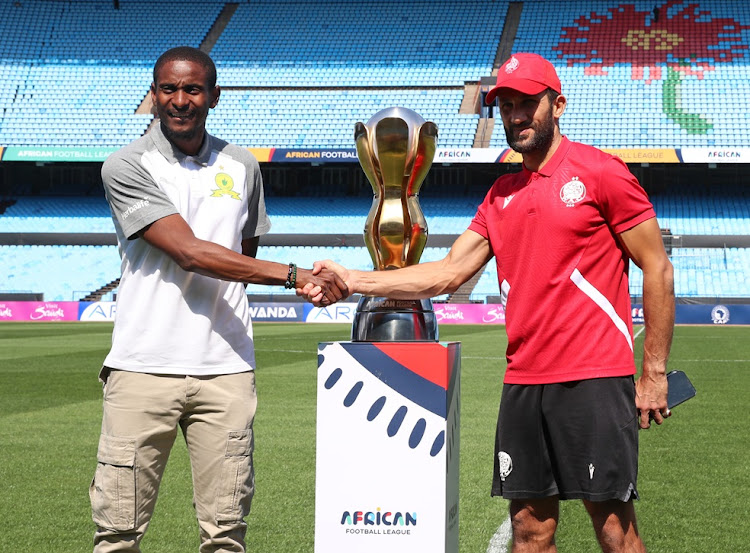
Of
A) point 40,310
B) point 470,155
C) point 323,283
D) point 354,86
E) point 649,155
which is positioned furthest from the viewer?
point 354,86

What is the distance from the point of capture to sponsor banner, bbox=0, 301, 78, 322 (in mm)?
30922

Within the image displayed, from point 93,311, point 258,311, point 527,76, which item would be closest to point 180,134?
point 527,76

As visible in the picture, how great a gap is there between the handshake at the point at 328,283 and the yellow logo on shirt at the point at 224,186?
18.6 inches

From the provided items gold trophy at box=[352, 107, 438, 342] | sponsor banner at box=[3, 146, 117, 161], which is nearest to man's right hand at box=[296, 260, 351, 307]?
gold trophy at box=[352, 107, 438, 342]

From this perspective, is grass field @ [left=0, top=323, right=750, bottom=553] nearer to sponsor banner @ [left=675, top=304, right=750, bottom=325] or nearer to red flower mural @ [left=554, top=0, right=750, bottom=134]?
sponsor banner @ [left=675, top=304, right=750, bottom=325]

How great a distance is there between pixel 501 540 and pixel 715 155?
29987mm

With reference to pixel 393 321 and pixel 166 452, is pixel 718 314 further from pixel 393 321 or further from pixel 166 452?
pixel 166 452

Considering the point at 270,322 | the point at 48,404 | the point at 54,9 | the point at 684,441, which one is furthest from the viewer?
the point at 54,9

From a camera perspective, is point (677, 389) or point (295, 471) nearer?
point (677, 389)

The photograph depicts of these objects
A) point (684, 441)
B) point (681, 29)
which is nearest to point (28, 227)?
point (681, 29)

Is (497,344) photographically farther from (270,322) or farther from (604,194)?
(604,194)

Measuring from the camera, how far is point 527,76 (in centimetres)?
315

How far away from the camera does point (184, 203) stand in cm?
331

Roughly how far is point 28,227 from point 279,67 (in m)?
11.6
